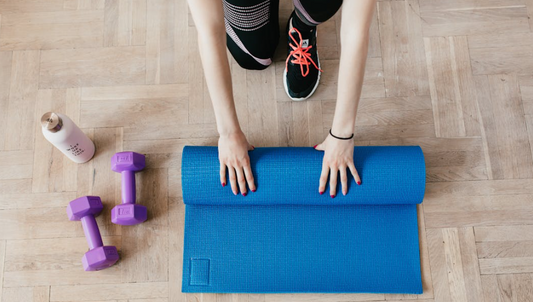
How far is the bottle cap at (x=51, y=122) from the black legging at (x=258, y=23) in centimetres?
54

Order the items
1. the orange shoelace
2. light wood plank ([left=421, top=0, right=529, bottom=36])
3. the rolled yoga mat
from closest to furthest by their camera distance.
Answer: the rolled yoga mat < the orange shoelace < light wood plank ([left=421, top=0, right=529, bottom=36])

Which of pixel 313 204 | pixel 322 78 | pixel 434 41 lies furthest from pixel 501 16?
pixel 313 204

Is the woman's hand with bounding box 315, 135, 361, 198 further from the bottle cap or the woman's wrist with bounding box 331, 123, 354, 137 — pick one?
the bottle cap

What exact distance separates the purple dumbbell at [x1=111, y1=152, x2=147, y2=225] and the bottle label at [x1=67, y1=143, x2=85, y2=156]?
10cm

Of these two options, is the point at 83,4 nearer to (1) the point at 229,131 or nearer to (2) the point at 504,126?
(1) the point at 229,131

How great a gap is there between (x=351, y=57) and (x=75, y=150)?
2.76 ft

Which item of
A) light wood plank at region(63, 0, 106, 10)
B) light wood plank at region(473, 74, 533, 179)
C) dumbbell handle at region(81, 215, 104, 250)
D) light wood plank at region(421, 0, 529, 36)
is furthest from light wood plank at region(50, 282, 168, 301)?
light wood plank at region(421, 0, 529, 36)

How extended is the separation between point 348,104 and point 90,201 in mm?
783

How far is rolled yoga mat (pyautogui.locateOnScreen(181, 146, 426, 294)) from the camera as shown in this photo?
3.65 feet

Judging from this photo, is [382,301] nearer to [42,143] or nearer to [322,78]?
[322,78]

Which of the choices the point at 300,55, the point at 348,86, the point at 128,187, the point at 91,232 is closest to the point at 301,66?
the point at 300,55

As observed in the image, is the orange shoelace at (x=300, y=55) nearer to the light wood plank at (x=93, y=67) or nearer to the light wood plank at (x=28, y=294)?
the light wood plank at (x=93, y=67)

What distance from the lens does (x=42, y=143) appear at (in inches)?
51.4

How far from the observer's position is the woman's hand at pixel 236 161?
1027 millimetres
